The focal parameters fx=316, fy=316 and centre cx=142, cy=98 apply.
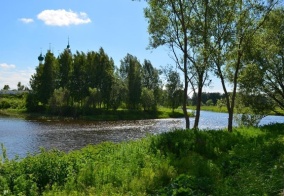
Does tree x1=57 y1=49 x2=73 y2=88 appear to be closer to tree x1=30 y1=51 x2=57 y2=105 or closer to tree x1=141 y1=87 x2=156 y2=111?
tree x1=30 y1=51 x2=57 y2=105

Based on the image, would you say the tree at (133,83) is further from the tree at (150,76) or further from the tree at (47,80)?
the tree at (47,80)

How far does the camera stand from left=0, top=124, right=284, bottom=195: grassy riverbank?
8.71 m

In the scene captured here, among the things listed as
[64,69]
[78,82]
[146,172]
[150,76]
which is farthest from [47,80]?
[146,172]

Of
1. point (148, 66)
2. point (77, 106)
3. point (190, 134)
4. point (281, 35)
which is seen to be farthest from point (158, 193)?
point (148, 66)

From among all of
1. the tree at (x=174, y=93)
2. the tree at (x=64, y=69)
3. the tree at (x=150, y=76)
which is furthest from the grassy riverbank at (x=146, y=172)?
the tree at (x=150, y=76)

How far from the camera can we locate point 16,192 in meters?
9.11

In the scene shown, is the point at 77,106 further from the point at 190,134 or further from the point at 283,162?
the point at 283,162

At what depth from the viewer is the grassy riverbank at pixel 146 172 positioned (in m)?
8.71

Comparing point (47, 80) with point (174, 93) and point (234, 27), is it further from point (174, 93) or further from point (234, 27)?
point (234, 27)

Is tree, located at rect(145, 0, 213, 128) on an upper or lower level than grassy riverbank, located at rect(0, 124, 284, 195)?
upper

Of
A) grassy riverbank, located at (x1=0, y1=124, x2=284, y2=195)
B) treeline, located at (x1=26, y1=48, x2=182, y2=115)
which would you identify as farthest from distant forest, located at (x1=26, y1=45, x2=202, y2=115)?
grassy riverbank, located at (x1=0, y1=124, x2=284, y2=195)

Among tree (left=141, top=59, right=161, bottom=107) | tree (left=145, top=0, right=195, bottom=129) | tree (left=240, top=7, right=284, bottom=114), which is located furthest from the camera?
tree (left=141, top=59, right=161, bottom=107)

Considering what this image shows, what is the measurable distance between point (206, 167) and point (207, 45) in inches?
551

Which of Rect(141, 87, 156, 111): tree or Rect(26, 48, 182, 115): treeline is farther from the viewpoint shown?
Rect(141, 87, 156, 111): tree
